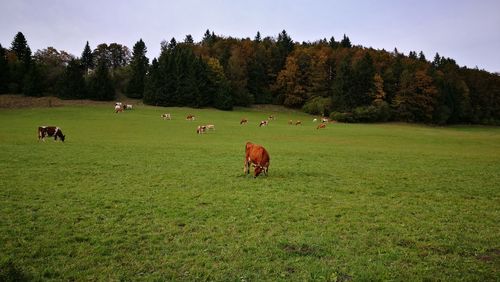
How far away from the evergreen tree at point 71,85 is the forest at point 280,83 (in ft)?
0.67

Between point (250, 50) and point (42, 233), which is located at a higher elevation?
point (250, 50)

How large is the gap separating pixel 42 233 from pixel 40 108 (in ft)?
212

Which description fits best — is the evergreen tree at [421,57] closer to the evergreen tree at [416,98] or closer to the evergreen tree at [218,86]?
the evergreen tree at [416,98]

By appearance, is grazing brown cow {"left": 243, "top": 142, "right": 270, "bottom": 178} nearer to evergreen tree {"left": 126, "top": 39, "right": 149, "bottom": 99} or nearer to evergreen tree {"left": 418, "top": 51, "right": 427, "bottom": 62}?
evergreen tree {"left": 126, "top": 39, "right": 149, "bottom": 99}

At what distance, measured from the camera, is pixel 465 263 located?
26.3 feet

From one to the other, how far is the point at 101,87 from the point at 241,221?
256ft

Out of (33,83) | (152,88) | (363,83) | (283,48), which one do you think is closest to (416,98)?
(363,83)

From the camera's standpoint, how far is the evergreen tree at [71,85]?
77.8m

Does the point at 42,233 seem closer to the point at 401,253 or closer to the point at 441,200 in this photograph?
the point at 401,253

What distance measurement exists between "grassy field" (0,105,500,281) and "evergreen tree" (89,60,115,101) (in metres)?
61.1

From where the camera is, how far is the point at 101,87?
262 feet

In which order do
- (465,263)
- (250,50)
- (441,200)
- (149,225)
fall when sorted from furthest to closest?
1. (250,50)
2. (441,200)
3. (149,225)
4. (465,263)

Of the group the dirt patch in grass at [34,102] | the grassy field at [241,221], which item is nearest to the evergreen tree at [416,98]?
the grassy field at [241,221]

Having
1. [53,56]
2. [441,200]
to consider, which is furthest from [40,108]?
[441,200]
